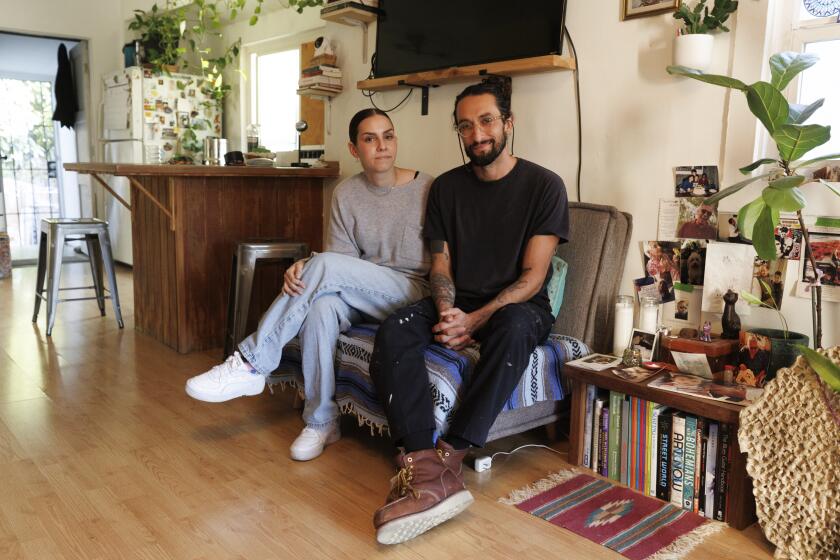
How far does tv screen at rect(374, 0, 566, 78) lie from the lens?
265cm

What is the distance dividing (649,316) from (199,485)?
5.00 ft

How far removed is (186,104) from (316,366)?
3.95 meters

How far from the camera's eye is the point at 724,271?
2.25 metres

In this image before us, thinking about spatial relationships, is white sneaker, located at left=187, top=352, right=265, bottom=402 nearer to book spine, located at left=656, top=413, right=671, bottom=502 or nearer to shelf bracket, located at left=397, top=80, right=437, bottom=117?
book spine, located at left=656, top=413, right=671, bottom=502

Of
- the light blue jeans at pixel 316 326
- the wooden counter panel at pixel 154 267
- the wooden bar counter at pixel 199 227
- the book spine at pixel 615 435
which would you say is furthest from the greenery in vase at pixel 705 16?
the wooden counter panel at pixel 154 267

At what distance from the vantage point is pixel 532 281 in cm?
225

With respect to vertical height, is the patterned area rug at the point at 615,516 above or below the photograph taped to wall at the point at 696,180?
below

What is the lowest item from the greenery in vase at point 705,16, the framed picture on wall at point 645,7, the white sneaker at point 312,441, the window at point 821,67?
the white sneaker at point 312,441

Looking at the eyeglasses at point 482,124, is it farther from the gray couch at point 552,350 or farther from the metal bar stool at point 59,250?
the metal bar stool at point 59,250

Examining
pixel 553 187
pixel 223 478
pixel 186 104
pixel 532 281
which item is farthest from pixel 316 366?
pixel 186 104

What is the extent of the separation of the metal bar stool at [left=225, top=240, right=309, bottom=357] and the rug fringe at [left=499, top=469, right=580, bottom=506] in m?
1.64

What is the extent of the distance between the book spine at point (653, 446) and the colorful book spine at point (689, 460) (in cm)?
9

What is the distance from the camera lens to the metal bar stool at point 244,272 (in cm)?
320

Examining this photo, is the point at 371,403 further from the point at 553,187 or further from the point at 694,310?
the point at 694,310
